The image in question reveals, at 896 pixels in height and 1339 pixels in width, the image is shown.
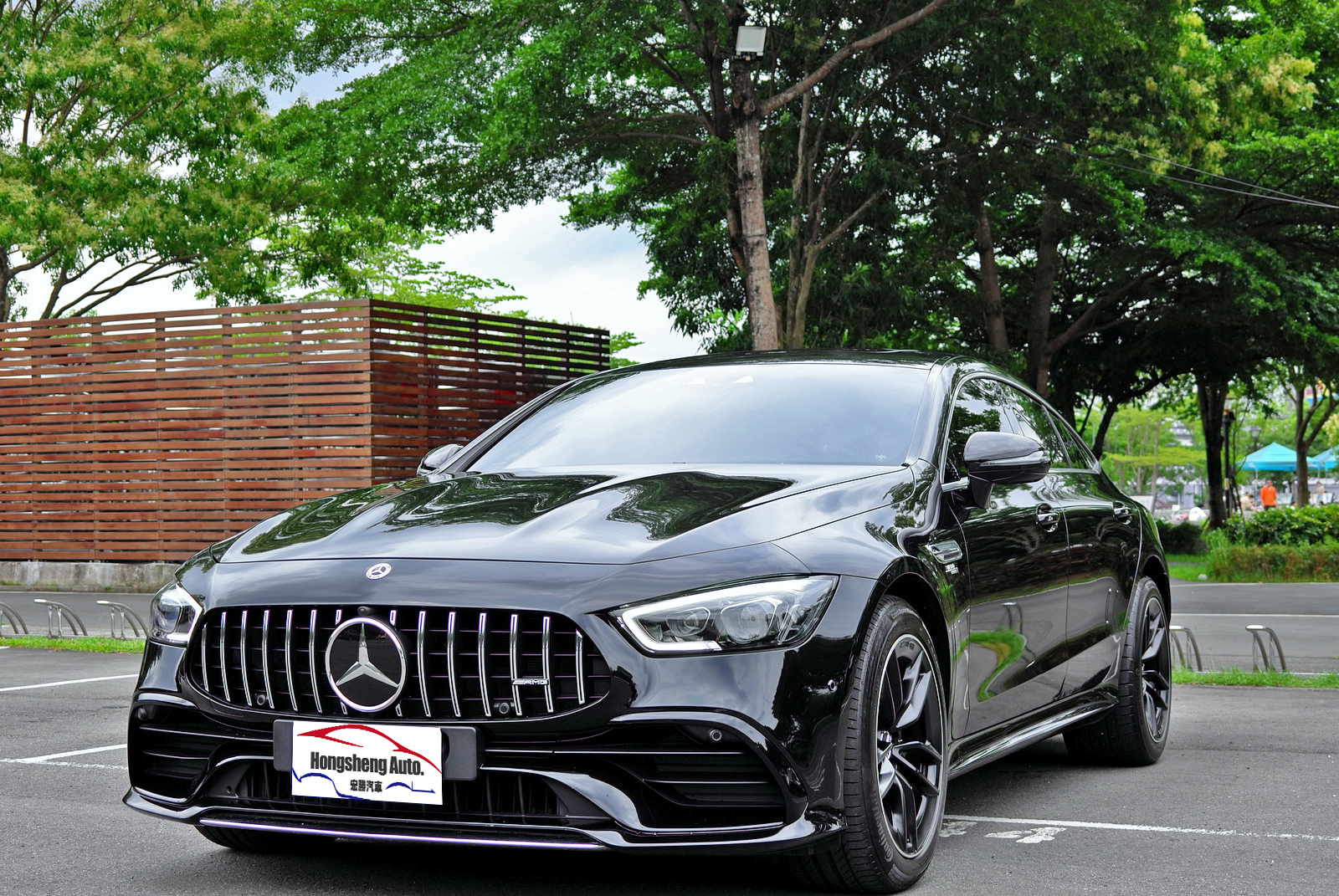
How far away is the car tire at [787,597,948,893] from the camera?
12.5ft

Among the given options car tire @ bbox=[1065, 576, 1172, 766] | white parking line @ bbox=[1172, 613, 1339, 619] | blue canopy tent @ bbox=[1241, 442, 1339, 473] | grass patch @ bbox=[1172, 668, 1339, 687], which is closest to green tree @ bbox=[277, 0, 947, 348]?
white parking line @ bbox=[1172, 613, 1339, 619]

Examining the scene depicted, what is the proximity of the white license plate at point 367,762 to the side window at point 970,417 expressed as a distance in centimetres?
198

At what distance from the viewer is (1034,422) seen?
621 cm

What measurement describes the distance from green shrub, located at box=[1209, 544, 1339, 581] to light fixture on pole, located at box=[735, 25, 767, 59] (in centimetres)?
1064

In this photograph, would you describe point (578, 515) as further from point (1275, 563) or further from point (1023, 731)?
point (1275, 563)

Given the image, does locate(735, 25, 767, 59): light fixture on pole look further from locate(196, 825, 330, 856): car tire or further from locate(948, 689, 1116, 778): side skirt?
locate(196, 825, 330, 856): car tire

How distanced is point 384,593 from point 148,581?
17652 millimetres

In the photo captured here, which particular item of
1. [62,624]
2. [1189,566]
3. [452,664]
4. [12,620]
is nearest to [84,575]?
[62,624]

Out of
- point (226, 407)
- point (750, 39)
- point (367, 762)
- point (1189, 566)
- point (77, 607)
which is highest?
point (750, 39)

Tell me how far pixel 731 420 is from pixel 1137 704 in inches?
96.8

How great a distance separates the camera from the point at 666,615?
3.59 m

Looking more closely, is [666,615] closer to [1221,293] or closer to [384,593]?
[384,593]

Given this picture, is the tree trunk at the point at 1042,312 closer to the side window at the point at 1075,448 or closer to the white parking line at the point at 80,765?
the side window at the point at 1075,448

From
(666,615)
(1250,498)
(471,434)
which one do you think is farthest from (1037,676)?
(1250,498)
